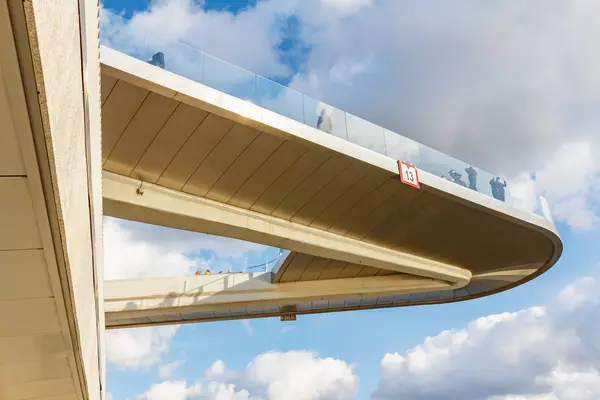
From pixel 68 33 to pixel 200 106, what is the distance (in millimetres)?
Result: 6223

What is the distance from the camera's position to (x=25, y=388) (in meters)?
8.03

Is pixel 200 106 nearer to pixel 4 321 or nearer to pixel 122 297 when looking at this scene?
pixel 4 321

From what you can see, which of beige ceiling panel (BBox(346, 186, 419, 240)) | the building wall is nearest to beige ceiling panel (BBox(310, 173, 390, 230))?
beige ceiling panel (BBox(346, 186, 419, 240))

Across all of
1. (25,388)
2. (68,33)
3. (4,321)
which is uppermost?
(68,33)

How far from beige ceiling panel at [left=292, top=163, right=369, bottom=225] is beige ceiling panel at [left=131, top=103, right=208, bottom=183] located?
3.63m

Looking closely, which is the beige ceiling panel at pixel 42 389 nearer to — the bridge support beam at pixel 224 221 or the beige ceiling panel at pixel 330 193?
the bridge support beam at pixel 224 221

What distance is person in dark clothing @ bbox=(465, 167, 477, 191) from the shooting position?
43.6 feet

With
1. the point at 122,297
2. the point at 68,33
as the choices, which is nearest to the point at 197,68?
the point at 68,33

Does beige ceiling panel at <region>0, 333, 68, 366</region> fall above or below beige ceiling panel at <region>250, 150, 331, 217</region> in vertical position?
below

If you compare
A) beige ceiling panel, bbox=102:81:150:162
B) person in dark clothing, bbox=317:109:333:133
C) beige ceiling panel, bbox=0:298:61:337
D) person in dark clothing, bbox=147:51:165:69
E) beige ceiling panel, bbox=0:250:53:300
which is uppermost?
person in dark clothing, bbox=147:51:165:69

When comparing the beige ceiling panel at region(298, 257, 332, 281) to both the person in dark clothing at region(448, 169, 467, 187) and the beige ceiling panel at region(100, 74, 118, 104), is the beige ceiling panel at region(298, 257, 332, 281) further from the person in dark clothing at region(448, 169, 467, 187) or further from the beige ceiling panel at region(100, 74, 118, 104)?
the beige ceiling panel at region(100, 74, 118, 104)

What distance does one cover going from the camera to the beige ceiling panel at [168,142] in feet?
30.7

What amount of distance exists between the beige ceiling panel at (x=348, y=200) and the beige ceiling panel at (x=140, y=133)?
4805 mm

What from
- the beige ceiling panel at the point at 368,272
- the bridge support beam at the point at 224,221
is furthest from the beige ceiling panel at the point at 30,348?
the beige ceiling panel at the point at 368,272
